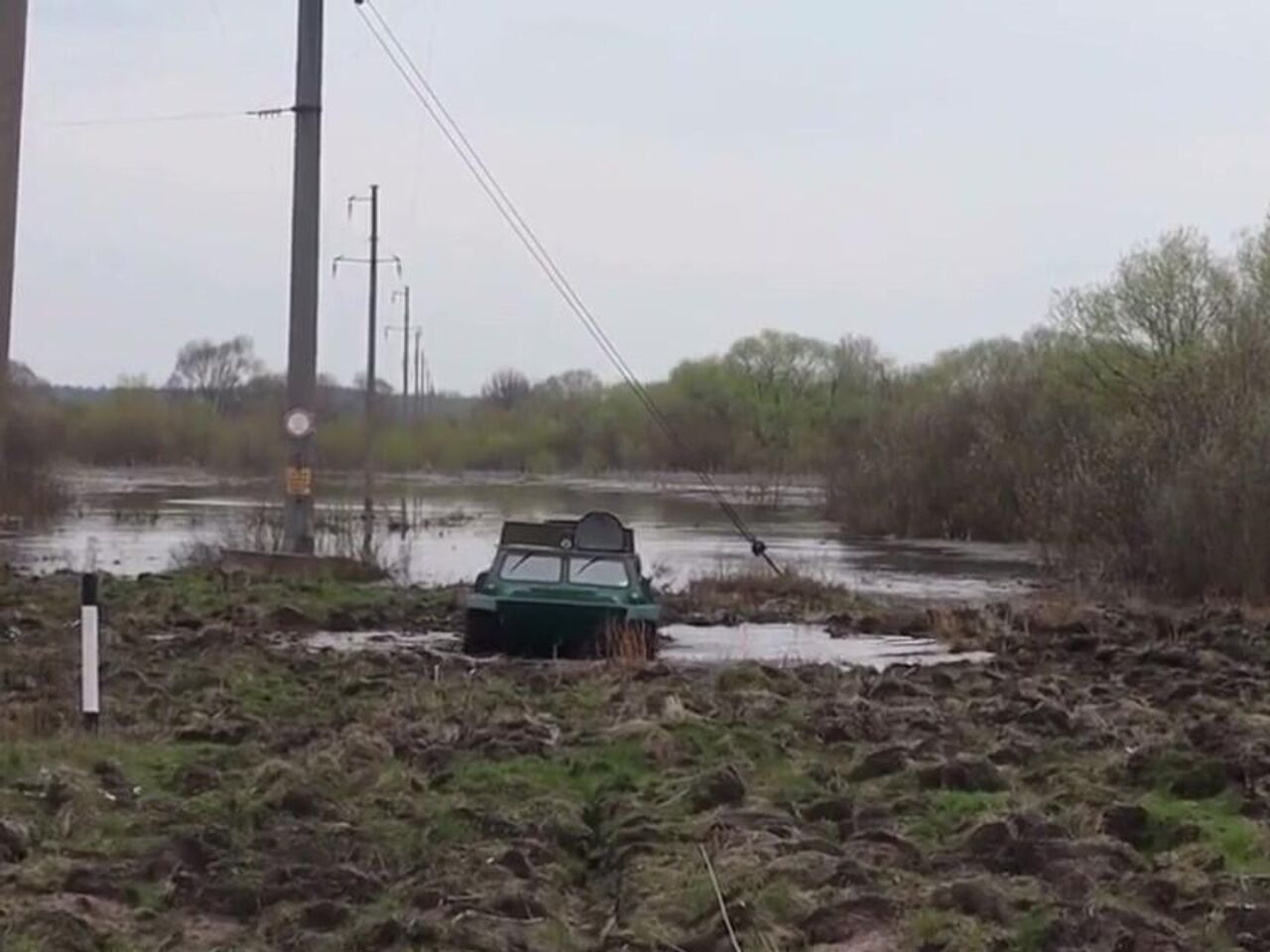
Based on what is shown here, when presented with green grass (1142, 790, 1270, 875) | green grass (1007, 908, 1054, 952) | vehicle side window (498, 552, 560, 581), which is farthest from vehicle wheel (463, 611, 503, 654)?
green grass (1007, 908, 1054, 952)

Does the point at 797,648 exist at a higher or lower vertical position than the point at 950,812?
lower

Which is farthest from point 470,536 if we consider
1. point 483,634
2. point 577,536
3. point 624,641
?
point 624,641

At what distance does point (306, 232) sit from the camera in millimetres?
29859

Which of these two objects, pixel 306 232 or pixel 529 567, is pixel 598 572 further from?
pixel 306 232

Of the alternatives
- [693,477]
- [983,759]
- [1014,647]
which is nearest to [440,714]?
[983,759]

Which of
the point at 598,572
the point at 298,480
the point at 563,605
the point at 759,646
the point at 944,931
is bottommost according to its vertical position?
the point at 759,646

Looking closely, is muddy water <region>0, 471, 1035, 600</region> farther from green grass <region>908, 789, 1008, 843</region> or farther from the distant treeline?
green grass <region>908, 789, 1008, 843</region>

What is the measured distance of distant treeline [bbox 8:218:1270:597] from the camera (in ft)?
110

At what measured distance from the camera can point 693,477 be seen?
326ft

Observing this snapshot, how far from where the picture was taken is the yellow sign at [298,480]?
29625 mm

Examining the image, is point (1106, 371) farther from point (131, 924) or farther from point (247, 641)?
point (131, 924)

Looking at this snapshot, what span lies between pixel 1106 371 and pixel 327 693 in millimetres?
40578

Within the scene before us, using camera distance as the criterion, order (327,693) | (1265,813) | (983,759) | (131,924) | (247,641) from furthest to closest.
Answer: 1. (247,641)
2. (327,693)
3. (983,759)
4. (1265,813)
5. (131,924)

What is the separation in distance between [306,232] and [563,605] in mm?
11821
